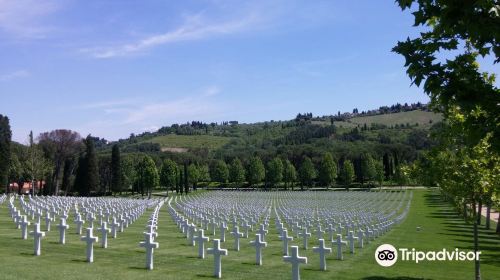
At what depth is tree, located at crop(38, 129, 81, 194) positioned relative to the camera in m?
84.8

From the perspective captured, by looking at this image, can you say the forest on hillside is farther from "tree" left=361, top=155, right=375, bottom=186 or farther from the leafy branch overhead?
the leafy branch overhead

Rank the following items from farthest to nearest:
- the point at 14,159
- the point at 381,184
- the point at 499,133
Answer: the point at 381,184 → the point at 14,159 → the point at 499,133

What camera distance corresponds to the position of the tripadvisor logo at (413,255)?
1688cm

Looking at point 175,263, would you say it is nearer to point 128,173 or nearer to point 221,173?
point 128,173

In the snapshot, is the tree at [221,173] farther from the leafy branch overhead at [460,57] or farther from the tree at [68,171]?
the leafy branch overhead at [460,57]

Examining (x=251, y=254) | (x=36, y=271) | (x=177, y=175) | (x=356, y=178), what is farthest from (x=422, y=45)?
(x=356, y=178)

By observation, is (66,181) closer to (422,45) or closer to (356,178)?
(356,178)

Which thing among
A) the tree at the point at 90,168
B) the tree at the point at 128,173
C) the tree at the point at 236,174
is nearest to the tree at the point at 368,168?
the tree at the point at 236,174

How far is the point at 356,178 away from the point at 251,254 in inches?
4496

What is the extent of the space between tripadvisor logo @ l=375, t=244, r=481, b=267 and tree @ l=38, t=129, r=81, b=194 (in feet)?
244

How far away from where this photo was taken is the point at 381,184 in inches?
4373

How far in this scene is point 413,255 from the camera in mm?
19172

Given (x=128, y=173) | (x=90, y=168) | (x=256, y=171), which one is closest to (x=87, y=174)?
(x=90, y=168)

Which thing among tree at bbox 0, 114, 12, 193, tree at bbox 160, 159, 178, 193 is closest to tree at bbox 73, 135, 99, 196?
tree at bbox 160, 159, 178, 193
